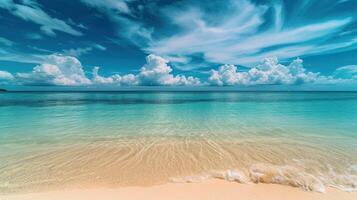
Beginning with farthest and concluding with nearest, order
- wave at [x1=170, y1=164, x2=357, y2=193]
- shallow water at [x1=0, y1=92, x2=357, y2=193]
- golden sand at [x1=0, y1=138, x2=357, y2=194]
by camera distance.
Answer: shallow water at [x1=0, y1=92, x2=357, y2=193]
golden sand at [x1=0, y1=138, x2=357, y2=194]
wave at [x1=170, y1=164, x2=357, y2=193]

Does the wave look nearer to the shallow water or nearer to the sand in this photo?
the shallow water

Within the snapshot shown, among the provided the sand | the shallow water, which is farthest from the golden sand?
the sand

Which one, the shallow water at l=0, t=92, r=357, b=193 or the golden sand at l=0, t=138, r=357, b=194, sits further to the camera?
the shallow water at l=0, t=92, r=357, b=193

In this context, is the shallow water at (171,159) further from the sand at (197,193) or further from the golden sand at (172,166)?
the sand at (197,193)

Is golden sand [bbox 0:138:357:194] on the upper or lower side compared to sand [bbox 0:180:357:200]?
lower

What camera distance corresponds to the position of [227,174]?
5340 mm

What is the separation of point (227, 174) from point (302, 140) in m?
6.08

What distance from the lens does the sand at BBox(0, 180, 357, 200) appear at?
167 inches

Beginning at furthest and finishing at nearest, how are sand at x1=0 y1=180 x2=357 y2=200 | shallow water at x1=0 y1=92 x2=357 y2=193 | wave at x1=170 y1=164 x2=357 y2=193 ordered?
1. shallow water at x1=0 y1=92 x2=357 y2=193
2. wave at x1=170 y1=164 x2=357 y2=193
3. sand at x1=0 y1=180 x2=357 y2=200

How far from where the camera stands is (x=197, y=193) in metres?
4.39

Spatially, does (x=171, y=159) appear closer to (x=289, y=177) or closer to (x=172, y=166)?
(x=172, y=166)

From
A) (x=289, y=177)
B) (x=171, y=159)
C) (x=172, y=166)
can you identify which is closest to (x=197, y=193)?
(x=172, y=166)

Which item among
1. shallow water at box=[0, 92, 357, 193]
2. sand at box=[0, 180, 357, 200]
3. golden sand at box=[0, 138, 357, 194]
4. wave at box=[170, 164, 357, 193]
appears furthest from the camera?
shallow water at box=[0, 92, 357, 193]

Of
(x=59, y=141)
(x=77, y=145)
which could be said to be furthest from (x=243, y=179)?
(x=59, y=141)
